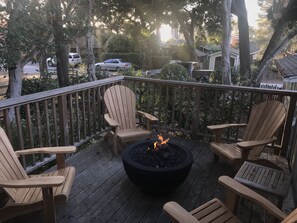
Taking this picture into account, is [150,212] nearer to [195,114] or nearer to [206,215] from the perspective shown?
[206,215]

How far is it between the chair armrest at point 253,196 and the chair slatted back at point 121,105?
211cm

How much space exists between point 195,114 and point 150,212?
1895 millimetres

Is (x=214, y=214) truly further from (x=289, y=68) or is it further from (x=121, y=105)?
(x=289, y=68)

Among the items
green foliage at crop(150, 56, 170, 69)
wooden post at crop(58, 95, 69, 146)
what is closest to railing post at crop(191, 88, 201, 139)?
wooden post at crop(58, 95, 69, 146)

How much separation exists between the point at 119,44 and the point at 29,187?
23.1 m

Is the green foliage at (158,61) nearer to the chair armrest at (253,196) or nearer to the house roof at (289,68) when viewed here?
the house roof at (289,68)

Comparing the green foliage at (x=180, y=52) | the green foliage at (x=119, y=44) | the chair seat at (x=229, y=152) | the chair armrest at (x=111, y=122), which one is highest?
the green foliage at (x=119, y=44)

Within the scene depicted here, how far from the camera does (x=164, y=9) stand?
1437 centimetres

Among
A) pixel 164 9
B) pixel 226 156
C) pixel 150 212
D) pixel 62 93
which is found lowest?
pixel 150 212

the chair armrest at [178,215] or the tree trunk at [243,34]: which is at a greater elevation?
Answer: the tree trunk at [243,34]

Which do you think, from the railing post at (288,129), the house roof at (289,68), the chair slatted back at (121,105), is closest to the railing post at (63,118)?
the chair slatted back at (121,105)

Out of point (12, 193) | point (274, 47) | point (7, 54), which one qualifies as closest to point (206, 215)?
point (12, 193)

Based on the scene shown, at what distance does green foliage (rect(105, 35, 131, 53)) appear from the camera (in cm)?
2327

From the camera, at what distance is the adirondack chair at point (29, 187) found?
1.60 metres
